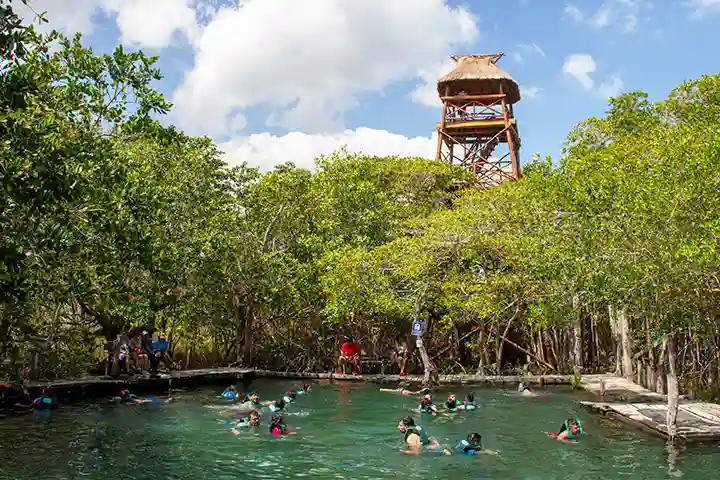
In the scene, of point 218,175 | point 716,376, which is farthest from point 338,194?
point 716,376

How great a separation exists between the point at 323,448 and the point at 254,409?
4511mm

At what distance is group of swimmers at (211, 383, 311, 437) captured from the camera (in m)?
17.4

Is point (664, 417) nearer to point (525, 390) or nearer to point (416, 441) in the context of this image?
point (416, 441)

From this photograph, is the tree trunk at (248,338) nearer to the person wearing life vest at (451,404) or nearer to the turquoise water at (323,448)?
the turquoise water at (323,448)

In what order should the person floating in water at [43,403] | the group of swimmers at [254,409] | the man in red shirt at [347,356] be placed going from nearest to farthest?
the group of swimmers at [254,409]
the person floating in water at [43,403]
the man in red shirt at [347,356]

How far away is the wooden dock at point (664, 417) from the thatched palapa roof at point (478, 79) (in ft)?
126

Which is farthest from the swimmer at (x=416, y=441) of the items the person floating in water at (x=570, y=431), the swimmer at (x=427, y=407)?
the swimmer at (x=427, y=407)

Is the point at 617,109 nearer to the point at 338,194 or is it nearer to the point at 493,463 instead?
the point at 338,194

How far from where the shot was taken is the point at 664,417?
656 inches

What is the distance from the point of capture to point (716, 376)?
1950 centimetres

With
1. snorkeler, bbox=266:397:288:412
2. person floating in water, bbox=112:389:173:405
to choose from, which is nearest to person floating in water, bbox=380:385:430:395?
snorkeler, bbox=266:397:288:412

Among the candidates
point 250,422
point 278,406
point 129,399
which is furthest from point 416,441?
point 129,399

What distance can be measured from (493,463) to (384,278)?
1282 centimetres

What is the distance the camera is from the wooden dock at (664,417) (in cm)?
1477
